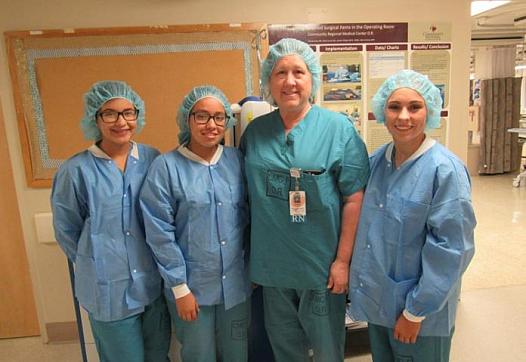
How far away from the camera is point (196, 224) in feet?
4.78

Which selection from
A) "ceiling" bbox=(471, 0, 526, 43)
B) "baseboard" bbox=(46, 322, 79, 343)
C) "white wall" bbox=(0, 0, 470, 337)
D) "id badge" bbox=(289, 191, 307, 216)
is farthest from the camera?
"ceiling" bbox=(471, 0, 526, 43)

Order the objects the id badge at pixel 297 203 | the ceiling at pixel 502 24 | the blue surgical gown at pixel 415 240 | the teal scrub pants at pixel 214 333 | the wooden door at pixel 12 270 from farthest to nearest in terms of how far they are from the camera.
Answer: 1. the ceiling at pixel 502 24
2. the wooden door at pixel 12 270
3. the teal scrub pants at pixel 214 333
4. the id badge at pixel 297 203
5. the blue surgical gown at pixel 415 240

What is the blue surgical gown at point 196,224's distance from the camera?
4.72ft

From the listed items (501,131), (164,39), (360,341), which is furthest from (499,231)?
(164,39)

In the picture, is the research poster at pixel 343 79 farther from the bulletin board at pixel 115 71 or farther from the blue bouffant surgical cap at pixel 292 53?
the blue bouffant surgical cap at pixel 292 53

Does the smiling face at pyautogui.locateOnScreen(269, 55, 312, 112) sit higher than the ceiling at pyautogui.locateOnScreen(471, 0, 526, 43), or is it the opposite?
the ceiling at pyautogui.locateOnScreen(471, 0, 526, 43)

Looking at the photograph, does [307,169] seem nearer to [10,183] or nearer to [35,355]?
[10,183]

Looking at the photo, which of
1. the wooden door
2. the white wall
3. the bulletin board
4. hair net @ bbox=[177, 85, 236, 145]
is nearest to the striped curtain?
the white wall

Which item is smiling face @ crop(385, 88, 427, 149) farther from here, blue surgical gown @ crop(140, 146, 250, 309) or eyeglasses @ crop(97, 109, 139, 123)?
eyeglasses @ crop(97, 109, 139, 123)

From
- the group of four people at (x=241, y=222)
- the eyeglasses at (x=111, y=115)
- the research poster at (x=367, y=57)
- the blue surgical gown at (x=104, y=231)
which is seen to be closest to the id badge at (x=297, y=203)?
the group of four people at (x=241, y=222)

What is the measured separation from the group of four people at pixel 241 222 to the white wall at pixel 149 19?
99 centimetres

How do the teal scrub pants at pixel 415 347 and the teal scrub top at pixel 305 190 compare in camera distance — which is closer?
the teal scrub pants at pixel 415 347

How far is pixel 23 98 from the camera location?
225cm

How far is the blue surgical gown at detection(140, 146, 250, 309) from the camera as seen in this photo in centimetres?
144
